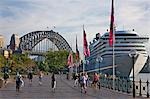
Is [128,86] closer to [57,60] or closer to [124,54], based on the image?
[124,54]

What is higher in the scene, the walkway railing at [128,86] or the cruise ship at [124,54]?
the cruise ship at [124,54]

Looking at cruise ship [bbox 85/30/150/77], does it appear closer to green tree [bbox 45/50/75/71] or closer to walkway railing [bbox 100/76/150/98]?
walkway railing [bbox 100/76/150/98]

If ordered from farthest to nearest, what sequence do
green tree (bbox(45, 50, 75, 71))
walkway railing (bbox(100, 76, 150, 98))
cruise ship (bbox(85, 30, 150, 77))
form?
1. green tree (bbox(45, 50, 75, 71))
2. cruise ship (bbox(85, 30, 150, 77))
3. walkway railing (bbox(100, 76, 150, 98))

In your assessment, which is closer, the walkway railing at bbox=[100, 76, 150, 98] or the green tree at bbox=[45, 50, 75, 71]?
the walkway railing at bbox=[100, 76, 150, 98]

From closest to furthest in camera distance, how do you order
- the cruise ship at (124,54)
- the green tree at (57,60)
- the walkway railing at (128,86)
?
the walkway railing at (128,86) → the cruise ship at (124,54) → the green tree at (57,60)

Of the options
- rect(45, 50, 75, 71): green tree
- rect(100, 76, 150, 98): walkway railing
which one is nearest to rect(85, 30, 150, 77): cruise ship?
rect(100, 76, 150, 98): walkway railing

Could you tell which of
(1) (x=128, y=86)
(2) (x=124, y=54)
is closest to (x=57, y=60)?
(2) (x=124, y=54)

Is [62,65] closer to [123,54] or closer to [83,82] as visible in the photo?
[123,54]

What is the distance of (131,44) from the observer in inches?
3465

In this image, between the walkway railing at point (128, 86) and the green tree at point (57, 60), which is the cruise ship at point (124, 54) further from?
the green tree at point (57, 60)

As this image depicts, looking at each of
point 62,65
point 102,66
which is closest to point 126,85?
point 102,66

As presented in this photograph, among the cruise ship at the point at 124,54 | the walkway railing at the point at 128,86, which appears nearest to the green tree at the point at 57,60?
the cruise ship at the point at 124,54

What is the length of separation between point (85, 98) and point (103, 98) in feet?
4.30

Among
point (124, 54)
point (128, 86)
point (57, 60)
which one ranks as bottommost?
point (128, 86)
